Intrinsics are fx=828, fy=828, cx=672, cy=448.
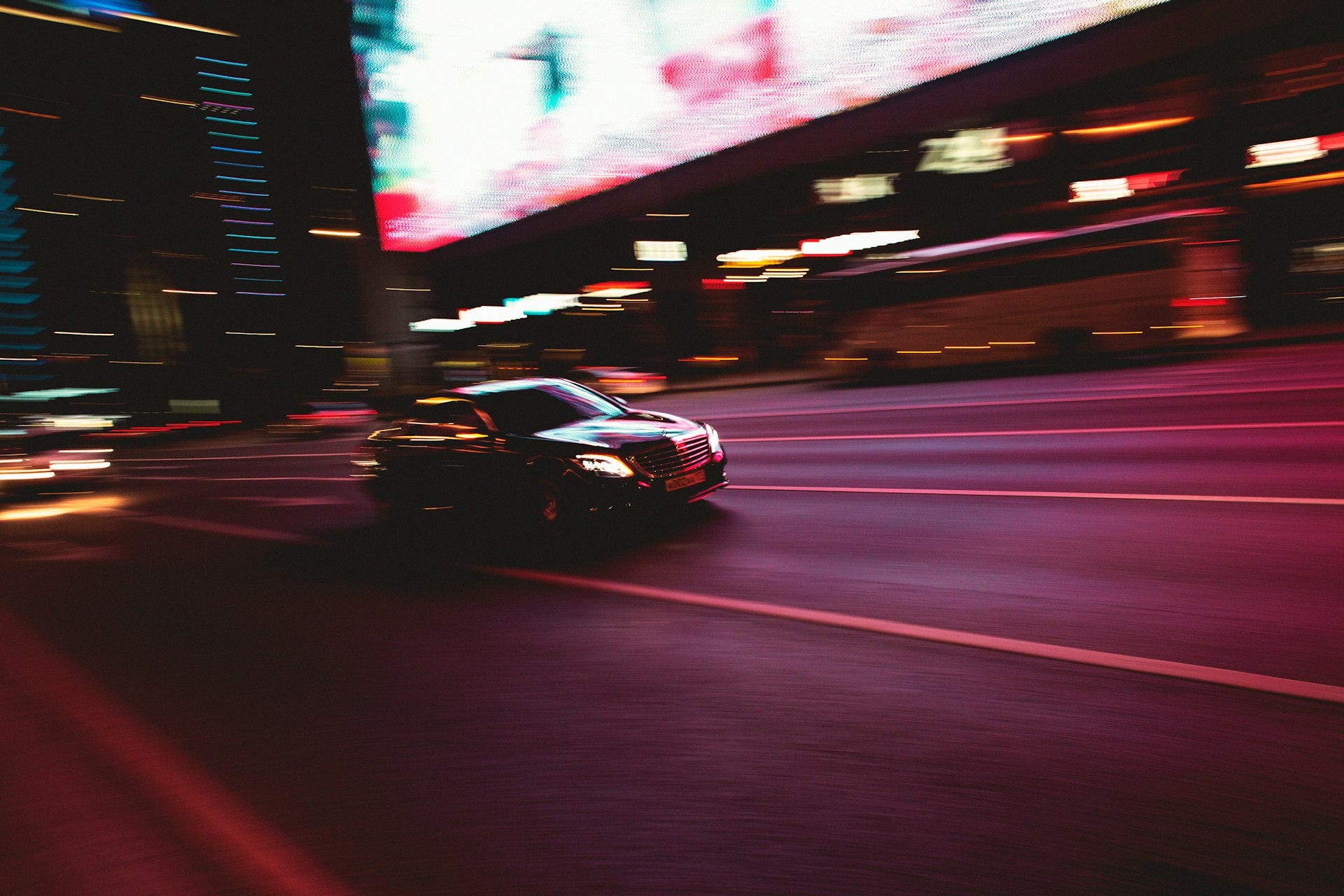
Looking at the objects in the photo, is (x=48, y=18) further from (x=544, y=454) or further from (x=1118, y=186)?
(x=1118, y=186)

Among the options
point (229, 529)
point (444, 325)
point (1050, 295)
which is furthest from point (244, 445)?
point (1050, 295)

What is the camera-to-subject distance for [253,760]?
3.47 m

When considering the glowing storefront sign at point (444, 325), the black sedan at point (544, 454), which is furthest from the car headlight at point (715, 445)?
the glowing storefront sign at point (444, 325)

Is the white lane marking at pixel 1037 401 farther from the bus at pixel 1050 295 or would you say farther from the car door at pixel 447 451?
the car door at pixel 447 451

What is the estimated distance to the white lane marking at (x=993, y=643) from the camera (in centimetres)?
317

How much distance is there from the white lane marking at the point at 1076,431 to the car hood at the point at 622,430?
468 cm

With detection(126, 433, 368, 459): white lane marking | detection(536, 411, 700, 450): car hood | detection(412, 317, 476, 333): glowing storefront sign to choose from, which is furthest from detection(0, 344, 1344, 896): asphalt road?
detection(412, 317, 476, 333): glowing storefront sign

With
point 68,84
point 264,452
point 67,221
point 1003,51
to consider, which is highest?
point 68,84

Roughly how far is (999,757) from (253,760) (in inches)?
117

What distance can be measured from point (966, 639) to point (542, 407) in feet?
A: 16.2

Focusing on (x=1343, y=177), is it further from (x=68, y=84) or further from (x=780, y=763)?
(x=68, y=84)

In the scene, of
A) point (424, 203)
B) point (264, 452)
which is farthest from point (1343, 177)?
point (424, 203)

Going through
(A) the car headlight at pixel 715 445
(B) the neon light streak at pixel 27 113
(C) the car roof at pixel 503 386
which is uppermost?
(B) the neon light streak at pixel 27 113

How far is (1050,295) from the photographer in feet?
59.2
